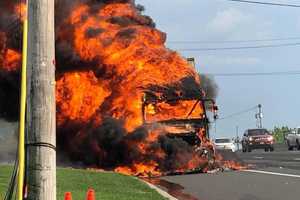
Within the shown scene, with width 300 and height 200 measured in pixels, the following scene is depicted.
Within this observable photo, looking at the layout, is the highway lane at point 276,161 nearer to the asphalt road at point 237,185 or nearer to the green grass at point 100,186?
the asphalt road at point 237,185

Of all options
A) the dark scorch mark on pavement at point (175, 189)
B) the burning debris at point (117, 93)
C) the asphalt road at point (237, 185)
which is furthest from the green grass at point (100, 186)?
the burning debris at point (117, 93)

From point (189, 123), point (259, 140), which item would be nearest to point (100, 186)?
point (189, 123)

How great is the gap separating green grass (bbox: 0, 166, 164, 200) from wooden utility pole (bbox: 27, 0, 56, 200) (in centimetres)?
560

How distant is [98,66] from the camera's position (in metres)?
23.5

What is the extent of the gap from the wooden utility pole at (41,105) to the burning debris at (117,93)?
15.7 m

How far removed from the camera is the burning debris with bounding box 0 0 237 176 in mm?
21281

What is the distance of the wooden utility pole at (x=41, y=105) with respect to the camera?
16.6 ft

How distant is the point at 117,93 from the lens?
22703 mm

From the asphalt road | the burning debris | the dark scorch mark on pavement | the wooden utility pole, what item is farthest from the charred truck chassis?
the wooden utility pole

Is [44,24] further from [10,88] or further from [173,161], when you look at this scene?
[10,88]

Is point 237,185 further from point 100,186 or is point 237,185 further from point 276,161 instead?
point 276,161

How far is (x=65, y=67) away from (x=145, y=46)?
3.47 m

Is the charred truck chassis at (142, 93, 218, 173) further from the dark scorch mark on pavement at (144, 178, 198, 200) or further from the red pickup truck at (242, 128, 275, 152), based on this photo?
the red pickup truck at (242, 128, 275, 152)

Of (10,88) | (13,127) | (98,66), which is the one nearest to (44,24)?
(98,66)
